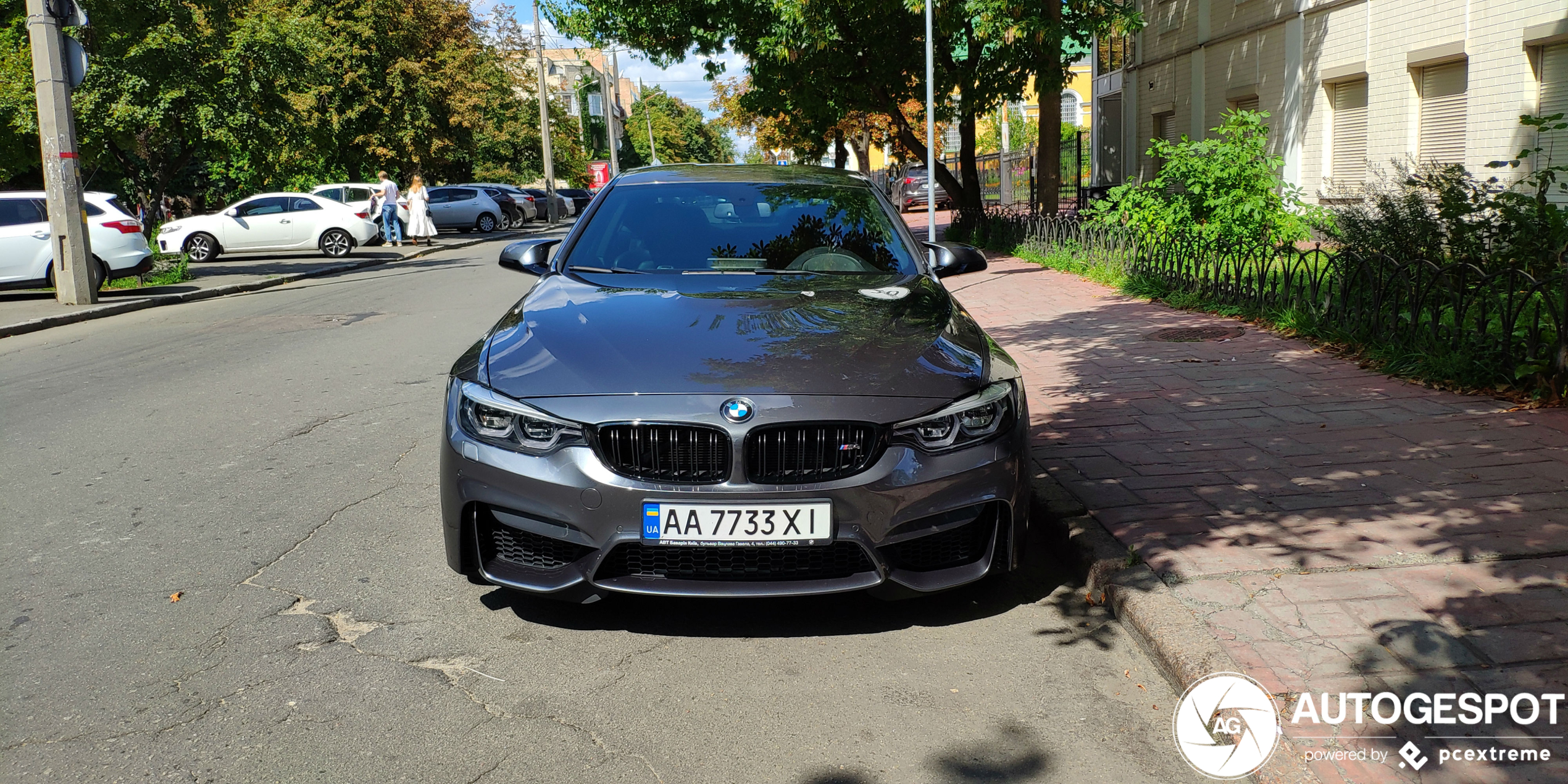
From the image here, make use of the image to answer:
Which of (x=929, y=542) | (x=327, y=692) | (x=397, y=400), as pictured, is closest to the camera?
(x=327, y=692)

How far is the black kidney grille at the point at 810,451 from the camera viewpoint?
139 inches

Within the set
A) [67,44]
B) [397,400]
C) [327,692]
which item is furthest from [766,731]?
[67,44]

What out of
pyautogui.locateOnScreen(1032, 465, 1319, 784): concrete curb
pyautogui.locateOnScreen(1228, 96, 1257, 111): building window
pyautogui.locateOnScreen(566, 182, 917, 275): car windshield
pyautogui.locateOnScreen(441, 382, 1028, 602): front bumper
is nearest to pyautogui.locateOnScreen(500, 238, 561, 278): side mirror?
pyautogui.locateOnScreen(566, 182, 917, 275): car windshield

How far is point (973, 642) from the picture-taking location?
3844 millimetres

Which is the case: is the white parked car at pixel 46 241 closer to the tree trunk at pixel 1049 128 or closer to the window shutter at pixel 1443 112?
the tree trunk at pixel 1049 128

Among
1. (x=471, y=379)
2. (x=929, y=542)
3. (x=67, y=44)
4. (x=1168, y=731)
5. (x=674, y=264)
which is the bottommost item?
(x=1168, y=731)

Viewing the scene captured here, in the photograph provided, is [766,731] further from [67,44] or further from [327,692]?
[67,44]

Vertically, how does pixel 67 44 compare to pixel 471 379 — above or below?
above

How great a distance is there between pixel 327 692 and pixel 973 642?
195 centimetres

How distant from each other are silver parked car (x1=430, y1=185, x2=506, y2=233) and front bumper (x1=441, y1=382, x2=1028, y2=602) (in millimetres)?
36310

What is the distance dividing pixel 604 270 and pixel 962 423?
2.00 meters

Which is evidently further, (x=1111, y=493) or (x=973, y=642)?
(x=1111, y=493)

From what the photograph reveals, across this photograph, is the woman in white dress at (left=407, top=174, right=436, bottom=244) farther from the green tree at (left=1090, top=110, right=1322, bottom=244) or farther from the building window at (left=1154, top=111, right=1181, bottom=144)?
the green tree at (left=1090, top=110, right=1322, bottom=244)

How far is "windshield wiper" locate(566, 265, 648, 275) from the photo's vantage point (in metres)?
5.02
